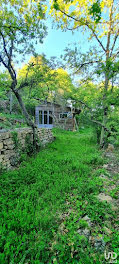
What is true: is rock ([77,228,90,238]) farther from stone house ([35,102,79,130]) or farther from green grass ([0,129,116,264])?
stone house ([35,102,79,130])

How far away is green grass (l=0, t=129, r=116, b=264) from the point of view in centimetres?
163

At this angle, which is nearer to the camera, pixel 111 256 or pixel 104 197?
pixel 111 256

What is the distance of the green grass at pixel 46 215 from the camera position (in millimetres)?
1635

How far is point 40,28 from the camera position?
455 centimetres

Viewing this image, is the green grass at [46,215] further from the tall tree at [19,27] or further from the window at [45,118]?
the window at [45,118]

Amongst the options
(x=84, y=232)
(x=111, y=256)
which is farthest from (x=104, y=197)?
(x=111, y=256)

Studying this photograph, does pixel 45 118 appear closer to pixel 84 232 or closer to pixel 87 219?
pixel 87 219

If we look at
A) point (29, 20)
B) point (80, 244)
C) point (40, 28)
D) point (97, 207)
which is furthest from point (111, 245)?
point (40, 28)

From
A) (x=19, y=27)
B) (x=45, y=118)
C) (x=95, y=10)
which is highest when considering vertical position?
(x=19, y=27)

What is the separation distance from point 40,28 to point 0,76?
231cm

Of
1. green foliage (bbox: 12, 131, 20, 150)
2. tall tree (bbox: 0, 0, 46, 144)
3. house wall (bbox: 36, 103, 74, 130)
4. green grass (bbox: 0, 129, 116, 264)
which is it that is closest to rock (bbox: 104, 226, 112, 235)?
green grass (bbox: 0, 129, 116, 264)

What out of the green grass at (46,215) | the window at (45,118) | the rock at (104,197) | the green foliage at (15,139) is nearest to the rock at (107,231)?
the green grass at (46,215)

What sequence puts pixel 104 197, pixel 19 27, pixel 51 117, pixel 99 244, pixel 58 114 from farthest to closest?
pixel 58 114, pixel 51 117, pixel 19 27, pixel 104 197, pixel 99 244

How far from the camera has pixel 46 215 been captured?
7.29ft
